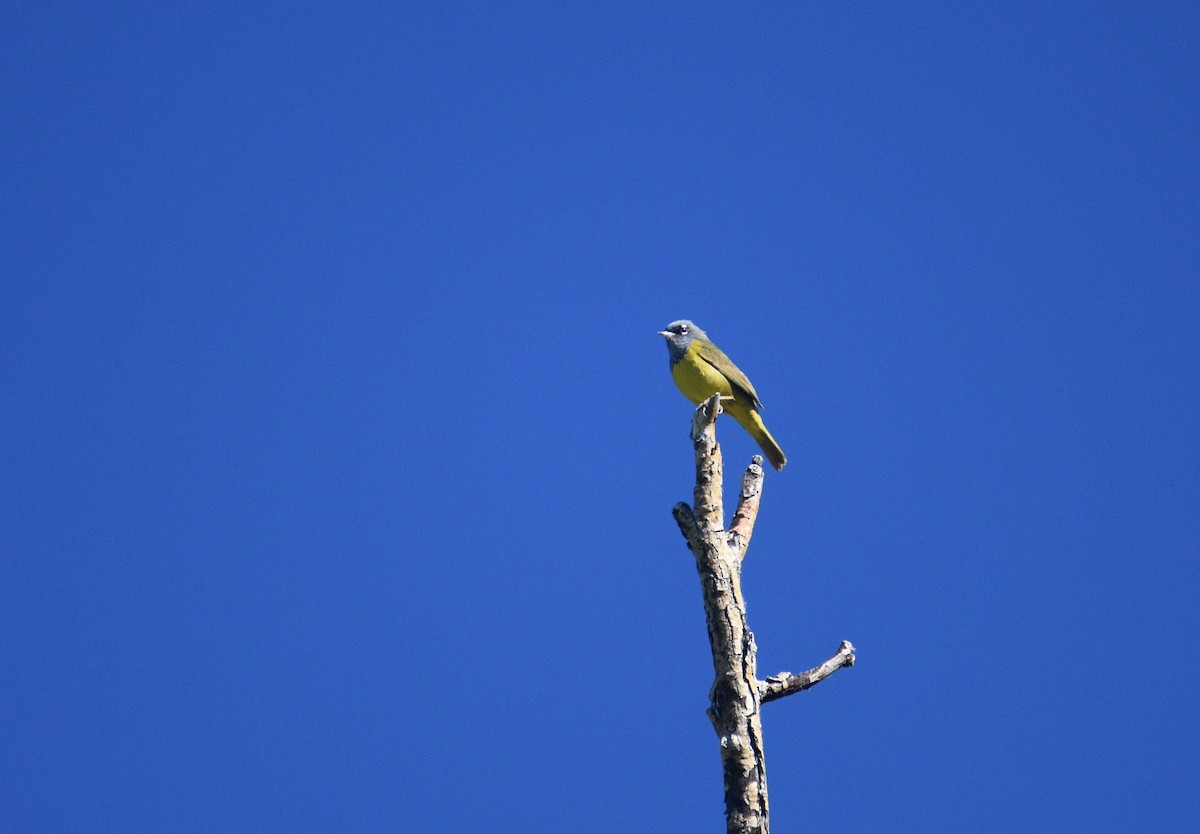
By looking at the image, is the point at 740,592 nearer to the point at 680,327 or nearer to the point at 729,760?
the point at 729,760

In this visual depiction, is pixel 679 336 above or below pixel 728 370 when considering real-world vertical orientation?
above

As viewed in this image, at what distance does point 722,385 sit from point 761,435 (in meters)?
0.68

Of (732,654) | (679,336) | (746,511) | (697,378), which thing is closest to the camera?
(732,654)

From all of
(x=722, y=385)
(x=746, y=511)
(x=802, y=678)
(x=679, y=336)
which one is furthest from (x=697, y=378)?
(x=802, y=678)

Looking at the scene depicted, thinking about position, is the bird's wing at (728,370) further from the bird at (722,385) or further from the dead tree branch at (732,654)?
the dead tree branch at (732,654)

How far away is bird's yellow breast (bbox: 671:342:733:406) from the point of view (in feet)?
34.4

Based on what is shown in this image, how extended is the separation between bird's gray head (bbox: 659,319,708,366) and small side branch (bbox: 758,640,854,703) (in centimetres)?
522

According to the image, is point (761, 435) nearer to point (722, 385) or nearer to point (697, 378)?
point (722, 385)

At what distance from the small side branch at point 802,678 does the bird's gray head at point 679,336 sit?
522 cm

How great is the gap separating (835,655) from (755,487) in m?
1.23

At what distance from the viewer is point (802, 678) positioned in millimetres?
5871

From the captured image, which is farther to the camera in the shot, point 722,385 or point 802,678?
point 722,385

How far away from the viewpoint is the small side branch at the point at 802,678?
5750 mm

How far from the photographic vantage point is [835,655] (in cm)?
605
